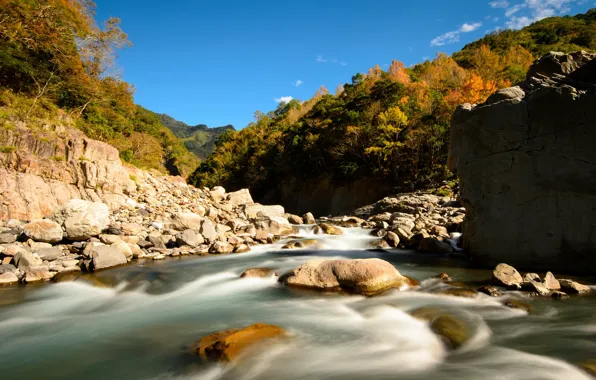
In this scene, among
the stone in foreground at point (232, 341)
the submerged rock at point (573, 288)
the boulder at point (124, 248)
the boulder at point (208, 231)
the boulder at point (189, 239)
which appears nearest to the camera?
the stone in foreground at point (232, 341)

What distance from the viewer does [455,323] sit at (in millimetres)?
4695

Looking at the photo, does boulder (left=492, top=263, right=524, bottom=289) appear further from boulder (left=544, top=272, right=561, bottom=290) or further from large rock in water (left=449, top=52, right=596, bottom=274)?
large rock in water (left=449, top=52, right=596, bottom=274)

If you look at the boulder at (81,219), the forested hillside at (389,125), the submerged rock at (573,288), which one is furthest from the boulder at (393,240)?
the forested hillside at (389,125)

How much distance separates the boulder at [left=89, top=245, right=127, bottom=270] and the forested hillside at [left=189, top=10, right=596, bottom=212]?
63.3 feet

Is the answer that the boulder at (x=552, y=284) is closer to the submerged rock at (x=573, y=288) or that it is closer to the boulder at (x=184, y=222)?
the submerged rock at (x=573, y=288)

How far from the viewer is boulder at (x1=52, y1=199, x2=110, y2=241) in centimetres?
962

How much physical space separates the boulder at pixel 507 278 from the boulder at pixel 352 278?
5.23 ft

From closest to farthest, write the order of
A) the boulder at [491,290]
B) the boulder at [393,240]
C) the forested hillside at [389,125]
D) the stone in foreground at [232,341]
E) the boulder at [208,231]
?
the stone in foreground at [232,341]
the boulder at [491,290]
the boulder at [393,240]
the boulder at [208,231]
the forested hillside at [389,125]

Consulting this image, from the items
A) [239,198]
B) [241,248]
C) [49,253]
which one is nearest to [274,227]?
[241,248]

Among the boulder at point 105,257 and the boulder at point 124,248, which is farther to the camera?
the boulder at point 124,248

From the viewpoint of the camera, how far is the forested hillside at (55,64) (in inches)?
605

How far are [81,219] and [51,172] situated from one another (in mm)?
4010

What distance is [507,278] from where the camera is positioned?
6.14m

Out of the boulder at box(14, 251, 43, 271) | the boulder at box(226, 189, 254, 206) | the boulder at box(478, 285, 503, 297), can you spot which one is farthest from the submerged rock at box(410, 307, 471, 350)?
the boulder at box(226, 189, 254, 206)
